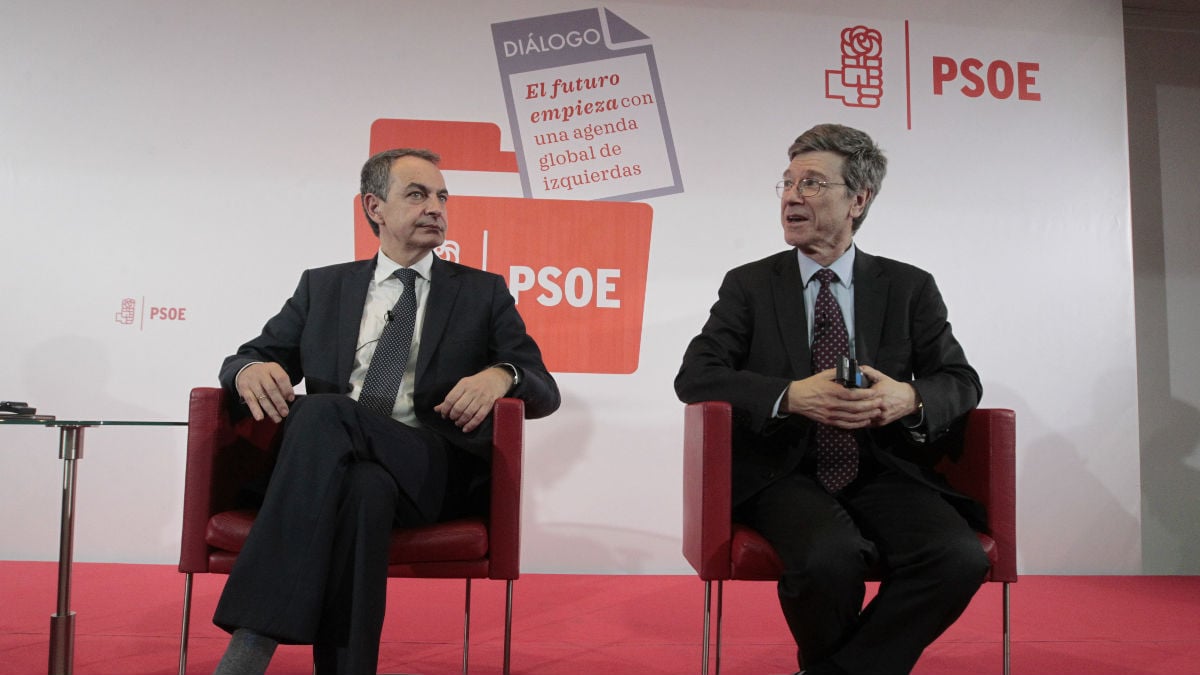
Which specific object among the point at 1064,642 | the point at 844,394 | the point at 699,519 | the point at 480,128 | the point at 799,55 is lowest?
the point at 1064,642

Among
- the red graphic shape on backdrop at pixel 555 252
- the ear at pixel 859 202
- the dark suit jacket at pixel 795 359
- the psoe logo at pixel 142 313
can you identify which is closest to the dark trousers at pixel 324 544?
the dark suit jacket at pixel 795 359

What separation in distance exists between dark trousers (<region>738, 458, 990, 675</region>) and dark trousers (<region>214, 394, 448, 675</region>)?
795mm

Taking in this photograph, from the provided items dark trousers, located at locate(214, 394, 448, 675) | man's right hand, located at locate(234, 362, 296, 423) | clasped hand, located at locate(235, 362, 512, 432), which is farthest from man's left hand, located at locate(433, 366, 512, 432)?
man's right hand, located at locate(234, 362, 296, 423)

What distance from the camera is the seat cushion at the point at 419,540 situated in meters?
1.96

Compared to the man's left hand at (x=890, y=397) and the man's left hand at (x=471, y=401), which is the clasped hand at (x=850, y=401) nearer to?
the man's left hand at (x=890, y=397)

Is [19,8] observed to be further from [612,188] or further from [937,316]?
[937,316]

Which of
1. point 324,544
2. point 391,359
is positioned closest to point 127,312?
point 391,359

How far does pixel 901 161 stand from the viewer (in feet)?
13.4

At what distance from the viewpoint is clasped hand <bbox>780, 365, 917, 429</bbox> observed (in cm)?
196

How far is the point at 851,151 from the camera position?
7.63 ft

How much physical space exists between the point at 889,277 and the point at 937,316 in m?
0.15

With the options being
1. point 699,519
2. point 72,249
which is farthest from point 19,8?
point 699,519

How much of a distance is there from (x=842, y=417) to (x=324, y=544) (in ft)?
3.50

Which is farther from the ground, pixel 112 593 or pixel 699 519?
pixel 699 519
